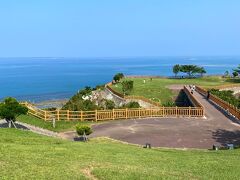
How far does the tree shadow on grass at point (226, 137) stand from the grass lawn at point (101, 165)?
7502mm

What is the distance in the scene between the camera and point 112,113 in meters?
35.8

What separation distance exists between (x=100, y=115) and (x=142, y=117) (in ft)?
12.7

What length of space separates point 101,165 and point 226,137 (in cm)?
1567

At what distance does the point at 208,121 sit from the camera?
3325 cm

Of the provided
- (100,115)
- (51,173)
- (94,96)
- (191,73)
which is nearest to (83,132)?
(100,115)

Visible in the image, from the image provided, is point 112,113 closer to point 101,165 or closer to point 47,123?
point 47,123

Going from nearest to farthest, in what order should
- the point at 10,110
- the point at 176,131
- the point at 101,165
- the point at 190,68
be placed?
the point at 101,165, the point at 10,110, the point at 176,131, the point at 190,68

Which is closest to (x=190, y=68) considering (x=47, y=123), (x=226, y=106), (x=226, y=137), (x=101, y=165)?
(x=226, y=106)

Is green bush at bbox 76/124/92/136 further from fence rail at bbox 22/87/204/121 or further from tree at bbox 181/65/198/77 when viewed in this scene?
tree at bbox 181/65/198/77

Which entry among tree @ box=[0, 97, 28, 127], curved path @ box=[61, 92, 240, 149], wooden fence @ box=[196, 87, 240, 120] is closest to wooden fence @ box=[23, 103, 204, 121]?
curved path @ box=[61, 92, 240, 149]

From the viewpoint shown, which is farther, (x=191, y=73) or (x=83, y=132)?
(x=191, y=73)

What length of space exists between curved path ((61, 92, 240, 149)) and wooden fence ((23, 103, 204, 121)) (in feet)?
6.06

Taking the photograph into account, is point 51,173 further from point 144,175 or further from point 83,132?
point 83,132

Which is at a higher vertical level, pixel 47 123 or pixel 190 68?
pixel 190 68
